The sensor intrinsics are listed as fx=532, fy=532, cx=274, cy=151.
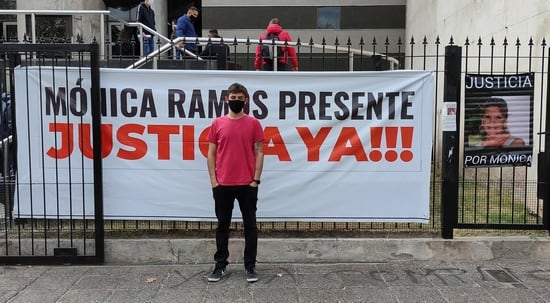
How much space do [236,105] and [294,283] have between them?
70.1 inches

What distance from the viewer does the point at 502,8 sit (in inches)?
343

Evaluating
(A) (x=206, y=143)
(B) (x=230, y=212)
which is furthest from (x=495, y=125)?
(A) (x=206, y=143)

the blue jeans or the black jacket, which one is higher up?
the black jacket

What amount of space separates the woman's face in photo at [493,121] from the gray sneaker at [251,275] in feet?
9.59

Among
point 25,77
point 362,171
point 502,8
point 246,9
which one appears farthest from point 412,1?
point 25,77

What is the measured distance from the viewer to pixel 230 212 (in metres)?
5.10

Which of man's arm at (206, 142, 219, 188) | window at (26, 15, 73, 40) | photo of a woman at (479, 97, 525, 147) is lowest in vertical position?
man's arm at (206, 142, 219, 188)

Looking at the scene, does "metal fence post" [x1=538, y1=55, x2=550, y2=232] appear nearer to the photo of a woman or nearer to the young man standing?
the photo of a woman

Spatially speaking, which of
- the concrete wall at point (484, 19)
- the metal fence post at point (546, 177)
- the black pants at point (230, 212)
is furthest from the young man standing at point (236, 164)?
the concrete wall at point (484, 19)

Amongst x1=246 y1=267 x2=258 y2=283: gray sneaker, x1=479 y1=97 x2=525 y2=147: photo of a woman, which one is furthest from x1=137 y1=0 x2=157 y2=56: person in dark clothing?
x1=479 y1=97 x2=525 y2=147: photo of a woman

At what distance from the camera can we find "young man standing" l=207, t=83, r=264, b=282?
4891mm

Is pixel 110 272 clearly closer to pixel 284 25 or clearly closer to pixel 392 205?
pixel 392 205

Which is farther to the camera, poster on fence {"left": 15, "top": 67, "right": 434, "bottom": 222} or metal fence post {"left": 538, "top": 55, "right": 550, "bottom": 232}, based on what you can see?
metal fence post {"left": 538, "top": 55, "right": 550, "bottom": 232}

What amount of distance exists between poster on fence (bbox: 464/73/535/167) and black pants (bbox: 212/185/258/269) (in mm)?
2472
